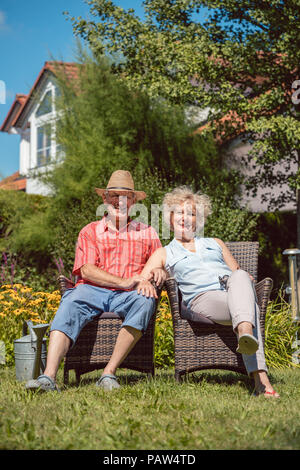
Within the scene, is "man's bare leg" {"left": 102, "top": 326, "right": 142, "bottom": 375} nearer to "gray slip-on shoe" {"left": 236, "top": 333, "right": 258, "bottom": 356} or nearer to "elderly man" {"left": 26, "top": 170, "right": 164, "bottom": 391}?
"elderly man" {"left": 26, "top": 170, "right": 164, "bottom": 391}

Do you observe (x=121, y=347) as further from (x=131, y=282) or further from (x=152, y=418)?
(x=152, y=418)

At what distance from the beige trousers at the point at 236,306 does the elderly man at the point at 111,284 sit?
1.21 feet

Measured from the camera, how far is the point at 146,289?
3.74 metres

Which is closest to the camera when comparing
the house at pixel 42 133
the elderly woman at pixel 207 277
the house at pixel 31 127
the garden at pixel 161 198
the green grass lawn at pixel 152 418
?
the green grass lawn at pixel 152 418

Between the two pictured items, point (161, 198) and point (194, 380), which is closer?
point (194, 380)

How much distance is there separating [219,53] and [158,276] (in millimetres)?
4683

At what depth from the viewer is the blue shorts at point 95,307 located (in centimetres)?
366

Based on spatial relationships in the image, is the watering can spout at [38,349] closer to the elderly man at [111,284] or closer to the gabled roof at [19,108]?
the elderly man at [111,284]

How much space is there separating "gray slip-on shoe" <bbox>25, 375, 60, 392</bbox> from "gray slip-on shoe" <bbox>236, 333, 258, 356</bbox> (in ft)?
3.97

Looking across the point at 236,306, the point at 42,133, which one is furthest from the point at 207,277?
the point at 42,133

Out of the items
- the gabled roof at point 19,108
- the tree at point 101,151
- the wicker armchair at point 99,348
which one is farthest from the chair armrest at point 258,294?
the gabled roof at point 19,108

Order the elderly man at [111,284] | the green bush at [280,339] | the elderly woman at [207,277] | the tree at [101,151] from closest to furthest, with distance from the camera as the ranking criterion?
the elderly woman at [207,277]
the elderly man at [111,284]
the green bush at [280,339]
the tree at [101,151]
